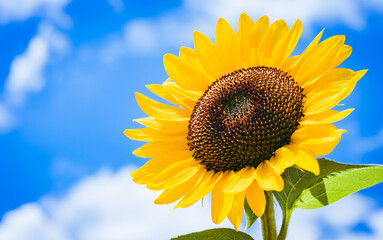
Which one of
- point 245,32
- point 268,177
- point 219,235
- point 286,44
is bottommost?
point 219,235

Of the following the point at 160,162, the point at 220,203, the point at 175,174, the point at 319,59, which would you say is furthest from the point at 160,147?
the point at 319,59

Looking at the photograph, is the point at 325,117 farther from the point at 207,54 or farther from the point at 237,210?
the point at 207,54

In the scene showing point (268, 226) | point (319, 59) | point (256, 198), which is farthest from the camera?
point (319, 59)

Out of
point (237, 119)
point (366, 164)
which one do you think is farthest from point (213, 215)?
point (366, 164)

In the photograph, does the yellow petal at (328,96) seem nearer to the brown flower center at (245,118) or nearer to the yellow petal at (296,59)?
the brown flower center at (245,118)

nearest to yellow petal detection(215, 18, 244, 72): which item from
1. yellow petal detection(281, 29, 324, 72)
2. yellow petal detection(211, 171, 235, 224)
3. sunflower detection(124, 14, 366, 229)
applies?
sunflower detection(124, 14, 366, 229)

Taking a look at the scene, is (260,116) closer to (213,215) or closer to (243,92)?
(243,92)

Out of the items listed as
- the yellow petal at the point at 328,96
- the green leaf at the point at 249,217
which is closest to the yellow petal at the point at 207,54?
the yellow petal at the point at 328,96

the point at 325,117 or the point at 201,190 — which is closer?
Result: the point at 325,117
